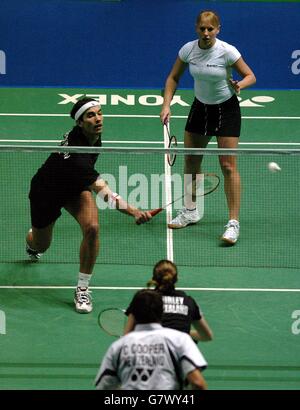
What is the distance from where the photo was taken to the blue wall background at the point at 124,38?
14641 millimetres

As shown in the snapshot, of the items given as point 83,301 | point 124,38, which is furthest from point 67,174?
point 124,38

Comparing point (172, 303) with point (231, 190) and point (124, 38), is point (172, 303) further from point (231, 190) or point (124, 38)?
point (124, 38)

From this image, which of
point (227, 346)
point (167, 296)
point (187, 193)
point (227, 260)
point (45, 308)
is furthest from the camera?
point (187, 193)

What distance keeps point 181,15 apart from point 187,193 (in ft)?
15.7

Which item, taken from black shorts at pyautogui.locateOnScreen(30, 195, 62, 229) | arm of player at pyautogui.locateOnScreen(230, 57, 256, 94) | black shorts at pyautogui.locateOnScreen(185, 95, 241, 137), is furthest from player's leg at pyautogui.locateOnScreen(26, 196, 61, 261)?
arm of player at pyautogui.locateOnScreen(230, 57, 256, 94)

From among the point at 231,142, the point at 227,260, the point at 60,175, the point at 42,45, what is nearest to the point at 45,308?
the point at 60,175

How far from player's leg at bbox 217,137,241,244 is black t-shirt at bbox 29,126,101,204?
1.54 meters

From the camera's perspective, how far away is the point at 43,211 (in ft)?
30.2

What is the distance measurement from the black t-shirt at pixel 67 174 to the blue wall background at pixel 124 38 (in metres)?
5.81

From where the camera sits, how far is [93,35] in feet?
48.5

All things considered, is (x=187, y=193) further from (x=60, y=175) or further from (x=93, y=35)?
(x=93, y=35)

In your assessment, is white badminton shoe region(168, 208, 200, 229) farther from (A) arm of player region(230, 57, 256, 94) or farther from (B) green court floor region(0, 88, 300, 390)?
(A) arm of player region(230, 57, 256, 94)

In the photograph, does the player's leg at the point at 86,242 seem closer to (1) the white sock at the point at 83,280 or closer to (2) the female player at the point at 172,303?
(1) the white sock at the point at 83,280

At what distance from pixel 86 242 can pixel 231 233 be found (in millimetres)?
1817
